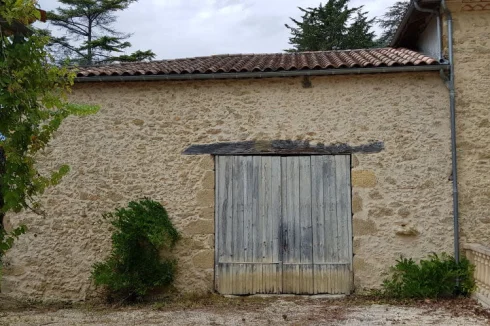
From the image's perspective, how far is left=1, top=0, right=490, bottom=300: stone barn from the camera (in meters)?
6.71

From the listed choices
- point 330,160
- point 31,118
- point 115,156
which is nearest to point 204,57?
point 115,156

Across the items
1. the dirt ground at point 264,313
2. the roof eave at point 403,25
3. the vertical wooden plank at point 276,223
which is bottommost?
the dirt ground at point 264,313

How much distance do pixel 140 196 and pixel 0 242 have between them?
3141 millimetres

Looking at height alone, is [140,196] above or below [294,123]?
below

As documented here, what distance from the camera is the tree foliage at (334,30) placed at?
20.6m

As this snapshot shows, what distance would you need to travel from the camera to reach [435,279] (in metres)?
6.46

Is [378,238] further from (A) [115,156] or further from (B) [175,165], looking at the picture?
(A) [115,156]

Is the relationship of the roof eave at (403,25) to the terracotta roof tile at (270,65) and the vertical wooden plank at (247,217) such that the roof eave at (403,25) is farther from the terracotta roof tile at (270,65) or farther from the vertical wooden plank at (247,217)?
the vertical wooden plank at (247,217)

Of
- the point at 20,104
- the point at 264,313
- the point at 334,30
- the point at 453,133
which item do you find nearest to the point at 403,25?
the point at 453,133

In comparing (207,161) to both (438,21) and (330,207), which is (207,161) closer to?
(330,207)

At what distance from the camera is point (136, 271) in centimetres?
658

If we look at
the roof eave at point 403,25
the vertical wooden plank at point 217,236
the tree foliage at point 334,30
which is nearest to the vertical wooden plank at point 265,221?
the vertical wooden plank at point 217,236

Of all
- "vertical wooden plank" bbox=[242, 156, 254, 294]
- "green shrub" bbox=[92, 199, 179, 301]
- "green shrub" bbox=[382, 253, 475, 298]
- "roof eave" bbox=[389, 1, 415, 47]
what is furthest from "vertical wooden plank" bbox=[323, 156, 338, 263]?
"roof eave" bbox=[389, 1, 415, 47]

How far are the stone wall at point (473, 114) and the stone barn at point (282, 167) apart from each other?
2 centimetres
